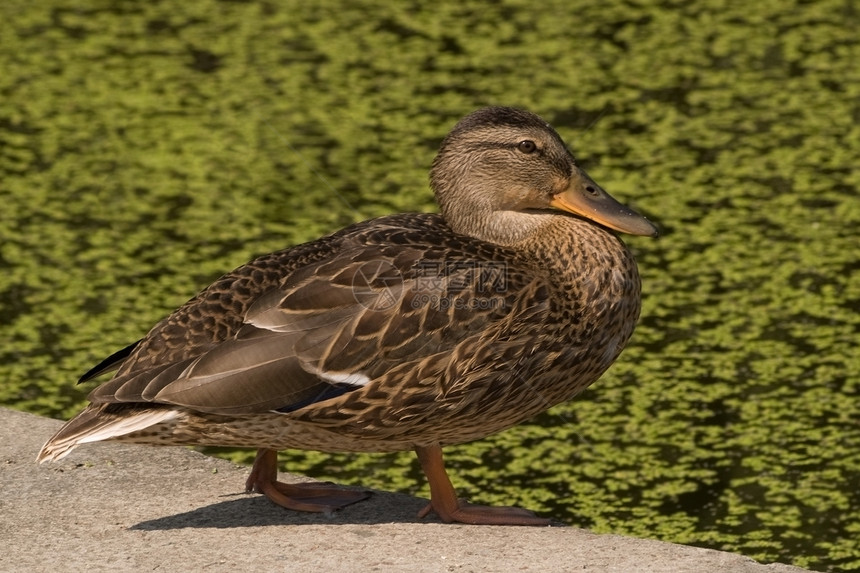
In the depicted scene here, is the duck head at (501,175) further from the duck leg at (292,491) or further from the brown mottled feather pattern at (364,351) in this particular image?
the duck leg at (292,491)

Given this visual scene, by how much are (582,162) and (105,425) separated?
11.6ft

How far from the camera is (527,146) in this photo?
4012 mm

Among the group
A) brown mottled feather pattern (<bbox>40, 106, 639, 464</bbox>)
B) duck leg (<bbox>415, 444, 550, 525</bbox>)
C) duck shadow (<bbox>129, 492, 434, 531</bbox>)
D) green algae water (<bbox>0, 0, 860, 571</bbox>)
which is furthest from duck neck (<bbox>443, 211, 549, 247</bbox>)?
green algae water (<bbox>0, 0, 860, 571</bbox>)

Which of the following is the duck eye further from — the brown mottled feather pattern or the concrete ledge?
the concrete ledge

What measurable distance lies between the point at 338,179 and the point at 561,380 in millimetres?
2843

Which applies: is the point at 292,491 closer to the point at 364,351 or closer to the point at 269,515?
the point at 269,515

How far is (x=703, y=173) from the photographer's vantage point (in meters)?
6.48

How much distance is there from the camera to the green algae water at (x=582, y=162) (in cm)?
469

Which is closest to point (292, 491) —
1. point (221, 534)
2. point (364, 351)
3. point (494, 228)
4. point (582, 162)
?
point (221, 534)

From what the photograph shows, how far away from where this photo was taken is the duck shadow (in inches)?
148

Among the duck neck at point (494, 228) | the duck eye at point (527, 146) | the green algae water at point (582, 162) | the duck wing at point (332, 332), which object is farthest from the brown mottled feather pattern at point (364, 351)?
the green algae water at point (582, 162)

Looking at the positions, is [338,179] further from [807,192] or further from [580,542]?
[580,542]

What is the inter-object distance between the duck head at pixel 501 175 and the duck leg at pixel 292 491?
778 mm

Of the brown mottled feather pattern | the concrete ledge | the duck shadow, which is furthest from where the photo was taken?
the duck shadow
